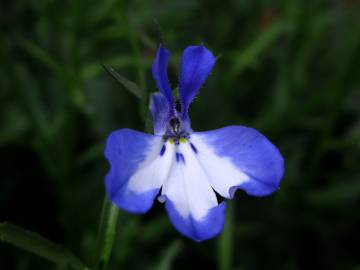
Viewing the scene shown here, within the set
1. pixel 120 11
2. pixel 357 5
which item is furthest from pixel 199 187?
pixel 357 5

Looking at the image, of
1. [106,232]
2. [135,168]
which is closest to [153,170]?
[135,168]

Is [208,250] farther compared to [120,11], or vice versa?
[208,250]

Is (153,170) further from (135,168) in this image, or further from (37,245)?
(37,245)

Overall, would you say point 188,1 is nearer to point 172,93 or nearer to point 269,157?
point 172,93

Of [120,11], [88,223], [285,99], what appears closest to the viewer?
[120,11]

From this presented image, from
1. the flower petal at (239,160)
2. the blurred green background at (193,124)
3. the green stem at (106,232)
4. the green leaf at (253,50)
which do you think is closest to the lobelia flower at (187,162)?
the flower petal at (239,160)

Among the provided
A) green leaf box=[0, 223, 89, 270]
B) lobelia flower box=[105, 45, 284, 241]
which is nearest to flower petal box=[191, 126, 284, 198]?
lobelia flower box=[105, 45, 284, 241]
